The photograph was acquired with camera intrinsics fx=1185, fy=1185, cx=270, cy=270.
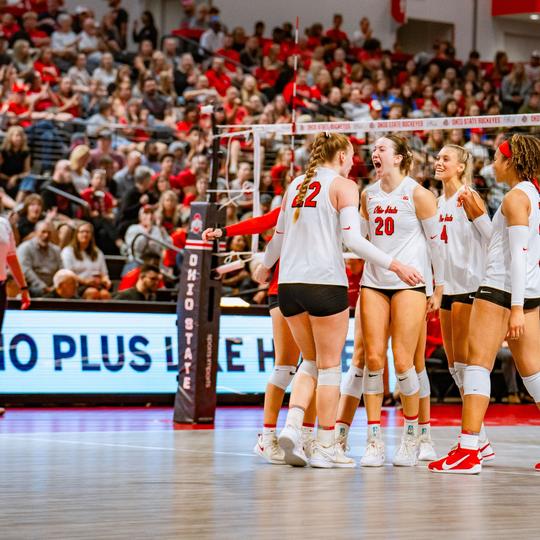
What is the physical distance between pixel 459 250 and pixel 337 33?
1900 cm

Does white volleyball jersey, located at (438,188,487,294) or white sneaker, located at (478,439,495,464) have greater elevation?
white volleyball jersey, located at (438,188,487,294)

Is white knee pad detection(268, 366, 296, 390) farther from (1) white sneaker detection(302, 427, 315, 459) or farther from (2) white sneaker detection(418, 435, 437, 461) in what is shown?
(2) white sneaker detection(418, 435, 437, 461)

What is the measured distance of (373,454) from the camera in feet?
26.2

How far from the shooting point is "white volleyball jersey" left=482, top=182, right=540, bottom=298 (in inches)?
301

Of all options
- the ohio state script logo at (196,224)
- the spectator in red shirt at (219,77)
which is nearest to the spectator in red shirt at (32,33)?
the spectator in red shirt at (219,77)

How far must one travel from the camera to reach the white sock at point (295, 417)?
7.67 meters

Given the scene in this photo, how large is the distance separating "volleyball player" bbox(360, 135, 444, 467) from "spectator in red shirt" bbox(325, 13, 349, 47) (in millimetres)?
18850

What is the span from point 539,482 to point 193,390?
4912 mm

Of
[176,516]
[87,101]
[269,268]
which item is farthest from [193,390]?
[87,101]

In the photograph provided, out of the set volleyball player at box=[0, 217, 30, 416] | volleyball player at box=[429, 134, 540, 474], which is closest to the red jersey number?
volleyball player at box=[429, 134, 540, 474]

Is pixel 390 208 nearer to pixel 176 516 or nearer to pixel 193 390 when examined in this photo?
pixel 176 516

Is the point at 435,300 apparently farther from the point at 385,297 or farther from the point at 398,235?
the point at 398,235

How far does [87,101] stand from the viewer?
19.0 m

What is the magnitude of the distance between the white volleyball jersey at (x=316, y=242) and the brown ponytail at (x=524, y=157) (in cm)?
120
